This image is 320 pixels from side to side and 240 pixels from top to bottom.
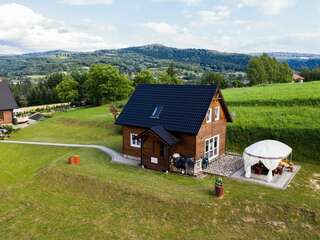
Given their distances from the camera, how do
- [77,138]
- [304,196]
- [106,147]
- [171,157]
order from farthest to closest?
[77,138] → [106,147] → [171,157] → [304,196]

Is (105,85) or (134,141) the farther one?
(105,85)

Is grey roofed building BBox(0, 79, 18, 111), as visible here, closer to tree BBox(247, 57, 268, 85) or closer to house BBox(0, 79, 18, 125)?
house BBox(0, 79, 18, 125)

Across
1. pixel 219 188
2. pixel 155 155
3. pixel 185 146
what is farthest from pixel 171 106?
pixel 219 188

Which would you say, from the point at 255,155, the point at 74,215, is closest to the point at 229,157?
the point at 255,155

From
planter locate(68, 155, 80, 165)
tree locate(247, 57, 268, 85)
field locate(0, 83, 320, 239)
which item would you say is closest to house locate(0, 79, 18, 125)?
field locate(0, 83, 320, 239)

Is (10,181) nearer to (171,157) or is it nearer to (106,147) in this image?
(106,147)

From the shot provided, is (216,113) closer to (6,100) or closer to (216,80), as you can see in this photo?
(6,100)
